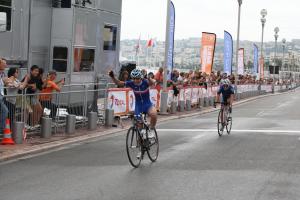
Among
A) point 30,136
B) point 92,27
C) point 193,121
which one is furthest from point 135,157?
point 193,121

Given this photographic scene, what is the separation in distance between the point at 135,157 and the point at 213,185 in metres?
2.40

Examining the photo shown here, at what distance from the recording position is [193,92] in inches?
1073

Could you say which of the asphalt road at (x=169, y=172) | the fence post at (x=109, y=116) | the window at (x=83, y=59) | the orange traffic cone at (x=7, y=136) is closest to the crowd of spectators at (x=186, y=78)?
the window at (x=83, y=59)

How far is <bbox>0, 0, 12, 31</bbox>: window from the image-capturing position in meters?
13.5

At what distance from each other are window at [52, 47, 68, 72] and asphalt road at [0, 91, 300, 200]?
9.59 ft

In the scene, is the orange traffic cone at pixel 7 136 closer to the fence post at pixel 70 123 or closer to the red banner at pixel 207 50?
the fence post at pixel 70 123

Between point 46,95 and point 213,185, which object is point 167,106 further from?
point 213,185

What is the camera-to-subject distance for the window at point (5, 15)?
44.3 feet

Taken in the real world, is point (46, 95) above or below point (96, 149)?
above

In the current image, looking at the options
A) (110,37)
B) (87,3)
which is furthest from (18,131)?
(110,37)

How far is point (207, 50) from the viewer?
35.2 m

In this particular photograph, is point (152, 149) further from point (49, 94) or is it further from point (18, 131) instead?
point (49, 94)

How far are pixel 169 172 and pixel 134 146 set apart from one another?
1.18 m

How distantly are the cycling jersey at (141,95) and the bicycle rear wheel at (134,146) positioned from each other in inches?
16.9
